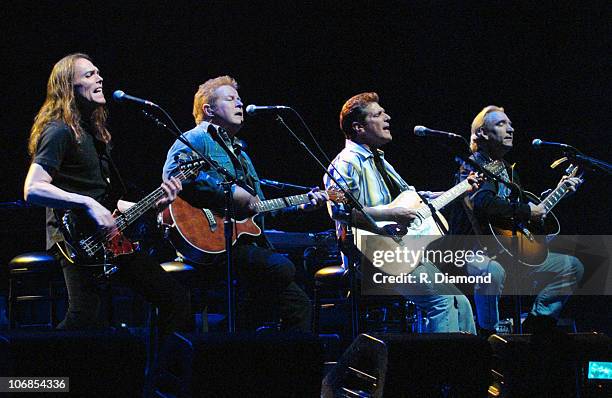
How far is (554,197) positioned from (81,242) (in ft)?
12.6

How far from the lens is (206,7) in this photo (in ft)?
24.0

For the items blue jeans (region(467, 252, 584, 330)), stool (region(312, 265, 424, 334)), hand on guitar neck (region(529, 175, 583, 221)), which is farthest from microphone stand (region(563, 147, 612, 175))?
stool (region(312, 265, 424, 334))

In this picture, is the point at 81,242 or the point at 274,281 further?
the point at 274,281

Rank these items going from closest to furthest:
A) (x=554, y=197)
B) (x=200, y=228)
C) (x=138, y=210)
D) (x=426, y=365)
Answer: (x=426, y=365) → (x=138, y=210) → (x=200, y=228) → (x=554, y=197)

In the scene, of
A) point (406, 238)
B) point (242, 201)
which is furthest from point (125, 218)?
point (406, 238)

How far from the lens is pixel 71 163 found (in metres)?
3.97

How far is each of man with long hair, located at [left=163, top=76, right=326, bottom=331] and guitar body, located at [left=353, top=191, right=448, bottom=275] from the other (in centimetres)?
42

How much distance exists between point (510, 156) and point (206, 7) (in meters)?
3.44

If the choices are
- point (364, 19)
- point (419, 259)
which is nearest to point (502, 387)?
point (419, 259)

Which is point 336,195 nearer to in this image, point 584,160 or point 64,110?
point 64,110

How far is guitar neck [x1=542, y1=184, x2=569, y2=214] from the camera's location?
593cm

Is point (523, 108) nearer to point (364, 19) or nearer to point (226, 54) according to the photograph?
point (364, 19)

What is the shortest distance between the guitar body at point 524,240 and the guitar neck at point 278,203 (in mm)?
1680

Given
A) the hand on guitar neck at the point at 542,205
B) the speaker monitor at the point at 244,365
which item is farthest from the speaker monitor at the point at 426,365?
the hand on guitar neck at the point at 542,205
